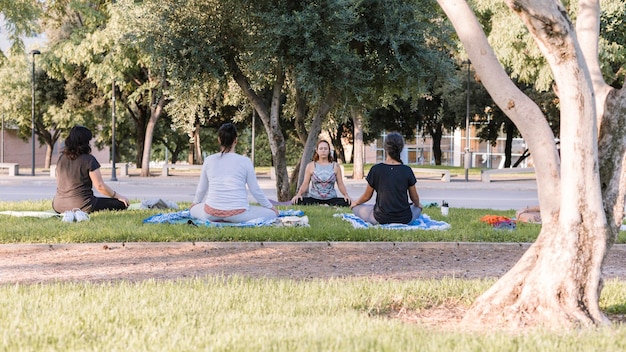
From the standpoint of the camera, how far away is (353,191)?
26.8 metres

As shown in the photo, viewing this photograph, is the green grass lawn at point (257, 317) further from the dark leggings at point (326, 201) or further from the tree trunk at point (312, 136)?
the tree trunk at point (312, 136)

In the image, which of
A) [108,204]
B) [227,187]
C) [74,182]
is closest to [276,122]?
[108,204]

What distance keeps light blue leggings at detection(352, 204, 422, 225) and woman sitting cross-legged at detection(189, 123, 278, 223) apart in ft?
4.23

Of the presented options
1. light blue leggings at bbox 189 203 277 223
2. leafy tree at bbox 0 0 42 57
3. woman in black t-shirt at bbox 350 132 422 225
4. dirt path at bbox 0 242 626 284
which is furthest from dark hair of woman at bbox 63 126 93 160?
leafy tree at bbox 0 0 42 57

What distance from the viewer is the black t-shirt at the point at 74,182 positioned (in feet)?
39.7

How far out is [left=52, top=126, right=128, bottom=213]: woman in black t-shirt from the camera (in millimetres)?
12016

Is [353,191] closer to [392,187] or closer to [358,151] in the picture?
[358,151]

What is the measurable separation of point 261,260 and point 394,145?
2.88 metres

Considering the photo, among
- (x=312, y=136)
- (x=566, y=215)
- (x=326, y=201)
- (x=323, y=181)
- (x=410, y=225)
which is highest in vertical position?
(x=312, y=136)

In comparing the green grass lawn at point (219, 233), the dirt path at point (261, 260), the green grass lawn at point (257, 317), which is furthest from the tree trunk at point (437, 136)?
the green grass lawn at point (257, 317)

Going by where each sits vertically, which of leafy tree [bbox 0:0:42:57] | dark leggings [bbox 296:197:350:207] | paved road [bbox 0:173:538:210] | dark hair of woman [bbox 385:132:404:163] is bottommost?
paved road [bbox 0:173:538:210]

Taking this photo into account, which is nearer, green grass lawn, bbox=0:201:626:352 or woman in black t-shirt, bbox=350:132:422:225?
green grass lawn, bbox=0:201:626:352

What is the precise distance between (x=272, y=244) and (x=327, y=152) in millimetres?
4733

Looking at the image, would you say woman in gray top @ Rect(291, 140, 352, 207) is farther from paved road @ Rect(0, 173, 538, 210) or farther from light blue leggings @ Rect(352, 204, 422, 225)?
paved road @ Rect(0, 173, 538, 210)
